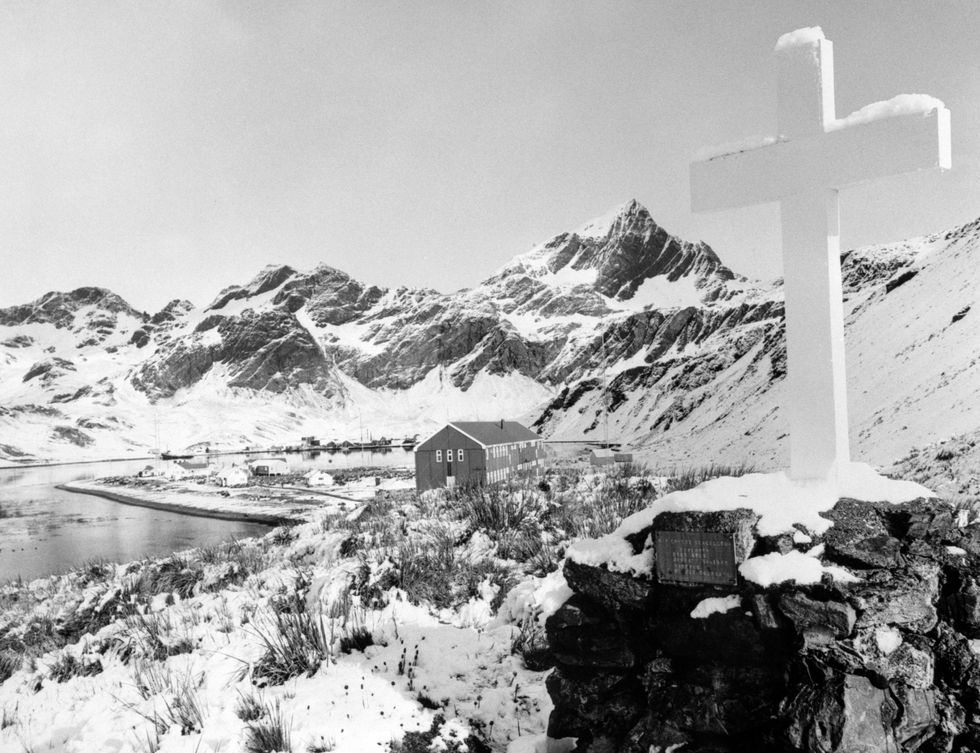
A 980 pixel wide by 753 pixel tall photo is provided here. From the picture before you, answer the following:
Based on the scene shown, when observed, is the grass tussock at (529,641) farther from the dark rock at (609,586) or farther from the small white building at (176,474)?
the small white building at (176,474)

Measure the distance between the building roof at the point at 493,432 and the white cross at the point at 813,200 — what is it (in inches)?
1114

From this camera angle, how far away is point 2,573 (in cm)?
2598

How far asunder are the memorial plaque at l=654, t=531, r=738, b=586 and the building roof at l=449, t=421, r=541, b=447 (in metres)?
28.6

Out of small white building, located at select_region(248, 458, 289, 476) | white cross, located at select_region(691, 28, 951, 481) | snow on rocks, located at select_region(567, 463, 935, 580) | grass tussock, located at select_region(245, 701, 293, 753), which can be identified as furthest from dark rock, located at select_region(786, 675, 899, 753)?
small white building, located at select_region(248, 458, 289, 476)

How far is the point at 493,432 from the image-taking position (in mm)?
36500

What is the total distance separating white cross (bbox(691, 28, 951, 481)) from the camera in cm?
466

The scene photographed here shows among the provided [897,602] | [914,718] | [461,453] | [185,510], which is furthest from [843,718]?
[185,510]

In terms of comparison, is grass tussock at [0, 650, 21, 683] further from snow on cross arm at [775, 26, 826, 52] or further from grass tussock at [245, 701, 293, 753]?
snow on cross arm at [775, 26, 826, 52]

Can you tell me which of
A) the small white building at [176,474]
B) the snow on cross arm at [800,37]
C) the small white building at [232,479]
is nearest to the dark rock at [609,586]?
the snow on cross arm at [800,37]

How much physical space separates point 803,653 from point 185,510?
53.0m

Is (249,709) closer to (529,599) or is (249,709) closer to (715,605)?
(529,599)

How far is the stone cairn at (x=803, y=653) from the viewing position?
3.68m

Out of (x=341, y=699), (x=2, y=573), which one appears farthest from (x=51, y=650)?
(x=2, y=573)

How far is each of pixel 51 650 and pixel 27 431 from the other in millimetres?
153769
